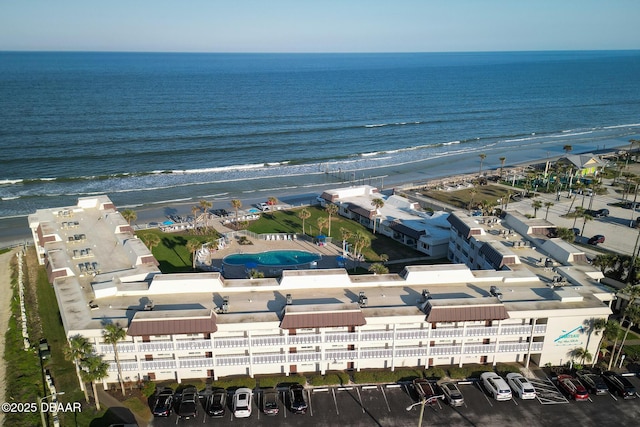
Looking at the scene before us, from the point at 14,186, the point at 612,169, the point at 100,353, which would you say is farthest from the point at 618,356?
the point at 14,186

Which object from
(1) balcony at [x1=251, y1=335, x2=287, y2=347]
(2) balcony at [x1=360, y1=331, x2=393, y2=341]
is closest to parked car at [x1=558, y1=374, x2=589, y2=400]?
(2) balcony at [x1=360, y1=331, x2=393, y2=341]

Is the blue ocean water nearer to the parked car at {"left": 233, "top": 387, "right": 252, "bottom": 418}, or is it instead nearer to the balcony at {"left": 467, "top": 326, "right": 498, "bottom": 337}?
the parked car at {"left": 233, "top": 387, "right": 252, "bottom": 418}

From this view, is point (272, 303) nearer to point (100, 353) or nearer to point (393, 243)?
point (100, 353)

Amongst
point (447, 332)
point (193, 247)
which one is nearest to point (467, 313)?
point (447, 332)

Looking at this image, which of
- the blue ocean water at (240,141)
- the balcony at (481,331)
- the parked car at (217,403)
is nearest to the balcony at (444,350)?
the balcony at (481,331)

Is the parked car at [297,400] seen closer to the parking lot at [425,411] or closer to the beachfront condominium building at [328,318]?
the parking lot at [425,411]
